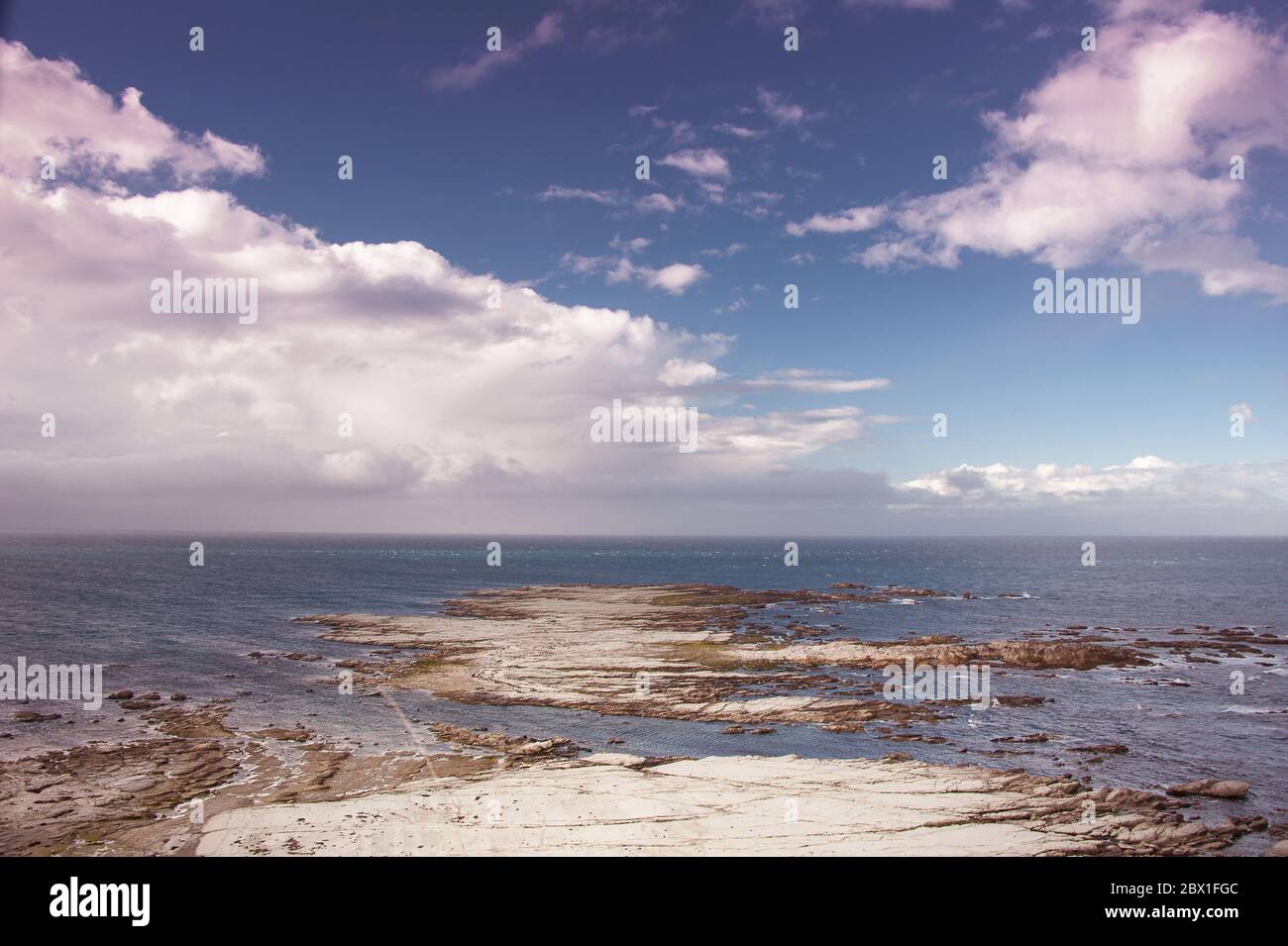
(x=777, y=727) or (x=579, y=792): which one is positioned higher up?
(x=579, y=792)

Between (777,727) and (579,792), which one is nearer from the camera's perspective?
(579,792)

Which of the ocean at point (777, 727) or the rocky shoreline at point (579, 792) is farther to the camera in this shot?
the ocean at point (777, 727)

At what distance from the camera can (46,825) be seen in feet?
74.5

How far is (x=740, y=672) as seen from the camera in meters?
47.4

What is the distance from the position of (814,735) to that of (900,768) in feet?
20.0

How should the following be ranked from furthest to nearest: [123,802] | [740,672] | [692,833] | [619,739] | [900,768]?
[740,672] < [619,739] < [900,768] < [123,802] < [692,833]

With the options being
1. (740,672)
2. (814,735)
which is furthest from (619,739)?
(740,672)

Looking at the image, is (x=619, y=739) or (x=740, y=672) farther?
(x=740, y=672)

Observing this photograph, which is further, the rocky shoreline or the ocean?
the ocean

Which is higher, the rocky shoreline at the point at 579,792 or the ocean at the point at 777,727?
the rocky shoreline at the point at 579,792

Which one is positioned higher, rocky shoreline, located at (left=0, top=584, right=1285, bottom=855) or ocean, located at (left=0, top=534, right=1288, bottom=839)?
rocky shoreline, located at (left=0, top=584, right=1285, bottom=855)
